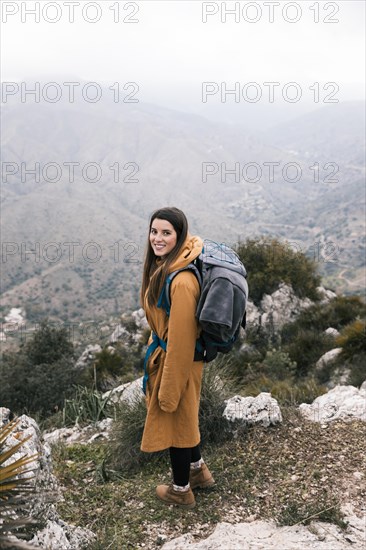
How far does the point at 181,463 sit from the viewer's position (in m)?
3.07

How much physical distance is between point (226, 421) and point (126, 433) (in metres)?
1.01

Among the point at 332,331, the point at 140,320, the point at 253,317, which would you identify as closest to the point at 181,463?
the point at 332,331

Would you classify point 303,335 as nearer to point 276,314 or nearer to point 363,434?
point 276,314

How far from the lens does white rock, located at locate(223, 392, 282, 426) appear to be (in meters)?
4.23

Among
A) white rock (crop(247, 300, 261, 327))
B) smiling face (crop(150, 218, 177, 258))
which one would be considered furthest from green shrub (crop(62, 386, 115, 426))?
white rock (crop(247, 300, 261, 327))

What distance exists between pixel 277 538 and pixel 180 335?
145 cm

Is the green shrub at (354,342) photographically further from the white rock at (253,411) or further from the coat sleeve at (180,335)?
the coat sleeve at (180,335)

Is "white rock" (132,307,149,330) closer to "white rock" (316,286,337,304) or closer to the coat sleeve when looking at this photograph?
"white rock" (316,286,337,304)

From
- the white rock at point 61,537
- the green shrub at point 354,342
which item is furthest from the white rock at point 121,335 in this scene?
the white rock at point 61,537

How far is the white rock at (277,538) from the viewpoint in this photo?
101 inches

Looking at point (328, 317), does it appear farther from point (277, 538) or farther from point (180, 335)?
point (180, 335)

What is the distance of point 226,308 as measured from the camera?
8.50ft

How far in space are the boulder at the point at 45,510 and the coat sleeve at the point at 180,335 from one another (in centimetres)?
87

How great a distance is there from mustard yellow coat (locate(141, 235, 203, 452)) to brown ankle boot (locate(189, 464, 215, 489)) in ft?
1.76
